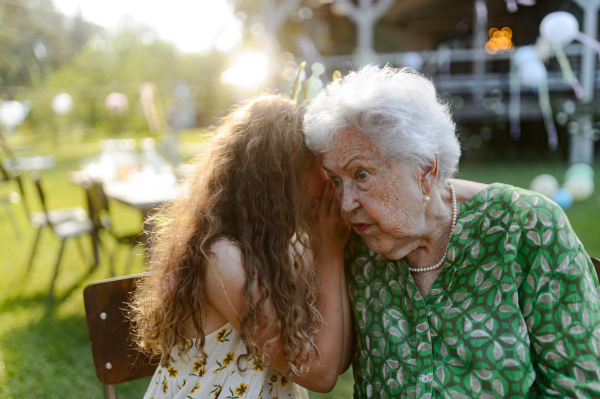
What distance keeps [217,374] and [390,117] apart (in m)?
Answer: 0.97

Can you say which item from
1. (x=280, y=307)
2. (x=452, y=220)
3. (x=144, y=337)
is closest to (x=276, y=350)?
(x=280, y=307)

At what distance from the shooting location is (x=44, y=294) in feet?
14.8

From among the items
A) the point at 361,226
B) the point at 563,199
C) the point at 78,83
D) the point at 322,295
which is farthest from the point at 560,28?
the point at 78,83

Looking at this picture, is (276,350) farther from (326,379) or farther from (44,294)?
(44,294)

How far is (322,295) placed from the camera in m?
1.45

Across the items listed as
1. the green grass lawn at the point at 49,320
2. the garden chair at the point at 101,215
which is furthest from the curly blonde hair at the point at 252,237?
the garden chair at the point at 101,215

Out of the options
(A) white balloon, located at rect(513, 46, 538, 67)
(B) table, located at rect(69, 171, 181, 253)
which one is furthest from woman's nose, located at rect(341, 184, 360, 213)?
(A) white balloon, located at rect(513, 46, 538, 67)

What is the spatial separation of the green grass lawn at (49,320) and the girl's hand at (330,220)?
1.66 m

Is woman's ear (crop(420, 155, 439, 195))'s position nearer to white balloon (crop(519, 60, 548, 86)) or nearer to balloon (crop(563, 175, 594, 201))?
balloon (crop(563, 175, 594, 201))

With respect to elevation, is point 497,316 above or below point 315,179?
below

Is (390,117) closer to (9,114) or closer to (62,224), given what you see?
(62,224)

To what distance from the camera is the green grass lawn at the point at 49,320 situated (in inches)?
119

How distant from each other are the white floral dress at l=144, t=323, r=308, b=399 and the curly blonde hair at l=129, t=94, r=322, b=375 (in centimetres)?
4

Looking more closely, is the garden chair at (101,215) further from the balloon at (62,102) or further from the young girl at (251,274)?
the balloon at (62,102)
